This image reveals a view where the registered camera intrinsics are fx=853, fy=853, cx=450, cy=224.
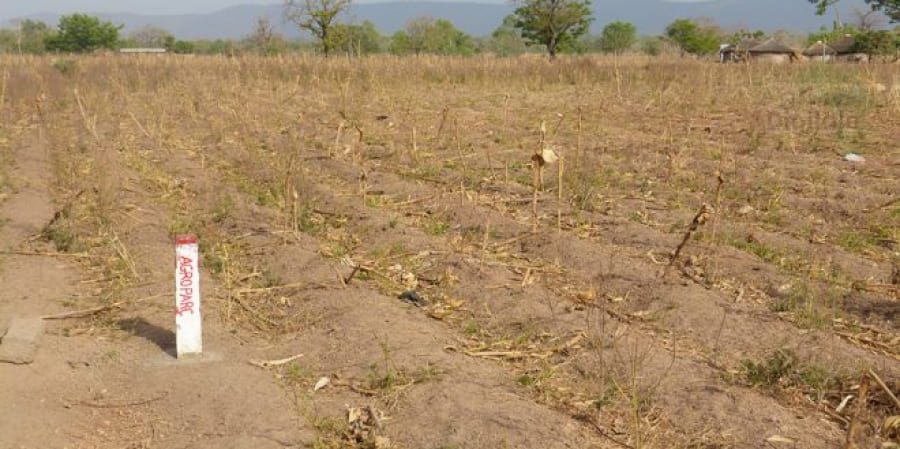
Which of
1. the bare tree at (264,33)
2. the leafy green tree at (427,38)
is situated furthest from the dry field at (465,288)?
the leafy green tree at (427,38)

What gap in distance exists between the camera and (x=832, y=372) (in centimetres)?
364

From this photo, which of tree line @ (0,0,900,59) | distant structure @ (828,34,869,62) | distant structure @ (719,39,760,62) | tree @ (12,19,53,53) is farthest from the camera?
tree @ (12,19,53,53)

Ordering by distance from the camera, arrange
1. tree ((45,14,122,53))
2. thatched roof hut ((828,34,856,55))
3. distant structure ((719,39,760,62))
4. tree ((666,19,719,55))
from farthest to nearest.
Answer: tree ((666,19,719,55)) → tree ((45,14,122,53)) → thatched roof hut ((828,34,856,55)) → distant structure ((719,39,760,62))

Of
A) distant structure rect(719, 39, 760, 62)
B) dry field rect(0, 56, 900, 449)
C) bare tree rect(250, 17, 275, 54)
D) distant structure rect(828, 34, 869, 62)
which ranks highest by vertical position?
distant structure rect(828, 34, 869, 62)

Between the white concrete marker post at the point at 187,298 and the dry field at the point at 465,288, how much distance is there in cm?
17

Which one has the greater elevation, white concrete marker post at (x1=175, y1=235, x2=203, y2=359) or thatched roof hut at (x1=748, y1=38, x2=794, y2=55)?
thatched roof hut at (x1=748, y1=38, x2=794, y2=55)

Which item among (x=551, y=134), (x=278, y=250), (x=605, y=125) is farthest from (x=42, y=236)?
(x=605, y=125)

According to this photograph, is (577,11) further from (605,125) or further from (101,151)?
(101,151)

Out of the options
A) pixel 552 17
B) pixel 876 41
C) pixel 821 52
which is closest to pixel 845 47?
pixel 876 41

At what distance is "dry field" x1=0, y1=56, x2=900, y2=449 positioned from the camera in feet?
11.0

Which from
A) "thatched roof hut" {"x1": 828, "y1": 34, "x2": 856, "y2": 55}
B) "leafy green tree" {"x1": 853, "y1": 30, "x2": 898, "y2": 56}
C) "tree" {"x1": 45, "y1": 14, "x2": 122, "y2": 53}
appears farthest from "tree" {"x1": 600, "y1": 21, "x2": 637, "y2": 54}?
"tree" {"x1": 45, "y1": 14, "x2": 122, "y2": 53}

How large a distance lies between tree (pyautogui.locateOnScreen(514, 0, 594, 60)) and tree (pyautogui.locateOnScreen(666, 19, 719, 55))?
22.6 m

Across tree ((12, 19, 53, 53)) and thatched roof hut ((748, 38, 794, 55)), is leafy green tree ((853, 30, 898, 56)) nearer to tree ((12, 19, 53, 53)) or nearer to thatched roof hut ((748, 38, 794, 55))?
thatched roof hut ((748, 38, 794, 55))

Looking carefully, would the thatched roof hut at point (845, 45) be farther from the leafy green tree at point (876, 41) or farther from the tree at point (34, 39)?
the tree at point (34, 39)
